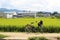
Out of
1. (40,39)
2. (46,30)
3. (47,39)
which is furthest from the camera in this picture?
(46,30)

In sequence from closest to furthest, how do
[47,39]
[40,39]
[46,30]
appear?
[40,39]
[47,39]
[46,30]

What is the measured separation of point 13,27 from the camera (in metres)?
27.2

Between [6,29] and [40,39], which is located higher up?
[40,39]

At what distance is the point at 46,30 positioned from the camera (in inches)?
1040

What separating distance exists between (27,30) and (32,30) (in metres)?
0.50

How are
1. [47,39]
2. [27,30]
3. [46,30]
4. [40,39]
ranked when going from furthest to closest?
[46,30] → [27,30] → [47,39] → [40,39]

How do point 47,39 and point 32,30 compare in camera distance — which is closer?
point 47,39

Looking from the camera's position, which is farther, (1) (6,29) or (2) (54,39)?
(1) (6,29)

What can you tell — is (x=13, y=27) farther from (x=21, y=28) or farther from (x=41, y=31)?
(x=41, y=31)

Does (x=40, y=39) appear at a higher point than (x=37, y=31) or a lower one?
higher

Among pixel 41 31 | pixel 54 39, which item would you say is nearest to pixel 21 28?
pixel 41 31

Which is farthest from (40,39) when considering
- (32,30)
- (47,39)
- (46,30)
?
(46,30)

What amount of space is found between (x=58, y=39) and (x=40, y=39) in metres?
2.45

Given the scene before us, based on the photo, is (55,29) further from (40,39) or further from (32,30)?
(40,39)
